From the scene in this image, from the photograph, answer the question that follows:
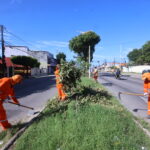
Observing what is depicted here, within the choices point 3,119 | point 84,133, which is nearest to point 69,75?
point 3,119

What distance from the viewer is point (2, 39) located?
23703mm

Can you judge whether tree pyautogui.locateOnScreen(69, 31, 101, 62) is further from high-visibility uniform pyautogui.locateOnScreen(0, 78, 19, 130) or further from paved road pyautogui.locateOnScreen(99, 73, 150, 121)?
high-visibility uniform pyautogui.locateOnScreen(0, 78, 19, 130)

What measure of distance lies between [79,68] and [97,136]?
4.51 metres

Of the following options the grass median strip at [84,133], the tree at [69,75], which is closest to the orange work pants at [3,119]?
the grass median strip at [84,133]

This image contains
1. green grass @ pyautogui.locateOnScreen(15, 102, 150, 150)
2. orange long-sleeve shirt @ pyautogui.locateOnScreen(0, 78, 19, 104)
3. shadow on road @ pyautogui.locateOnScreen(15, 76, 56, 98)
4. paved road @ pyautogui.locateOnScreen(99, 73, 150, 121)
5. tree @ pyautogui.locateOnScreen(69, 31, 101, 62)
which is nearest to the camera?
green grass @ pyautogui.locateOnScreen(15, 102, 150, 150)

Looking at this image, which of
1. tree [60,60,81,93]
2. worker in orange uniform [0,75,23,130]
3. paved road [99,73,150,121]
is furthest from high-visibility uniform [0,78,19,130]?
paved road [99,73,150,121]

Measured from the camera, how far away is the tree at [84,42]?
1416 inches

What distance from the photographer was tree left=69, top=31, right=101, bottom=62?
36.0 metres

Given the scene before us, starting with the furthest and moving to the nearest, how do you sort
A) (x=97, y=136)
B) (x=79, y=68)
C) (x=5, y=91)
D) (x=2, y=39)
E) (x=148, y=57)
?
(x=148, y=57) → (x=2, y=39) → (x=79, y=68) → (x=5, y=91) → (x=97, y=136)

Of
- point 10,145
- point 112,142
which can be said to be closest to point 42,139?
point 10,145

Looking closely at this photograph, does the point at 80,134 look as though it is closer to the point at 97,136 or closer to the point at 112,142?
the point at 97,136

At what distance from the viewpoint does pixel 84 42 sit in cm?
3606

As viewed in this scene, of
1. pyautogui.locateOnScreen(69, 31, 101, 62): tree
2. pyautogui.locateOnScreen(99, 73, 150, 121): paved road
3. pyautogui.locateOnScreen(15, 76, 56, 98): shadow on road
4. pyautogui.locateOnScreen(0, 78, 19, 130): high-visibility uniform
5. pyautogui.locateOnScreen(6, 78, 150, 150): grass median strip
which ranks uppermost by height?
pyautogui.locateOnScreen(69, 31, 101, 62): tree

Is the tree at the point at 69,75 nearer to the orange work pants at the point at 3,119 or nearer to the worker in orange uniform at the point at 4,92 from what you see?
the worker in orange uniform at the point at 4,92
